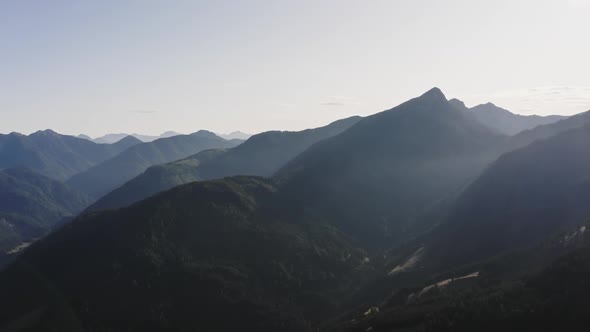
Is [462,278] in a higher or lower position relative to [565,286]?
lower

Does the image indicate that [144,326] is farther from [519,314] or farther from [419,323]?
[519,314]

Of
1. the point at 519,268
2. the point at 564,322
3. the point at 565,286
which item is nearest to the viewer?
the point at 564,322

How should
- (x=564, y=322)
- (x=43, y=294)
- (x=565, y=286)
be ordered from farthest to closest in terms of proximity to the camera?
(x=43, y=294)
(x=565, y=286)
(x=564, y=322)

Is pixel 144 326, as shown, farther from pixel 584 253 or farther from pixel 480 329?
pixel 584 253

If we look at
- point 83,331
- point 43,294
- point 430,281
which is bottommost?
point 430,281

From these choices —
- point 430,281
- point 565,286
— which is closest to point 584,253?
point 565,286

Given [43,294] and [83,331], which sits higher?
[43,294]

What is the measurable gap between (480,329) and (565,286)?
26.8 meters

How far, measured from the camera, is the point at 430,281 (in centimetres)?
17850

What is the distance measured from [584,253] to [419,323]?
53.5m

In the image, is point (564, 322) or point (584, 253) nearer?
point (564, 322)

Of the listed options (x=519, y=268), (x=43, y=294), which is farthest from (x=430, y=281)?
(x=43, y=294)

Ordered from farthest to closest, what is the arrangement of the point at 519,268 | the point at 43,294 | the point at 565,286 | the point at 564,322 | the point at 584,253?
the point at 43,294
the point at 519,268
the point at 584,253
the point at 565,286
the point at 564,322

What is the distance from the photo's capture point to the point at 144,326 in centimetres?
18075
